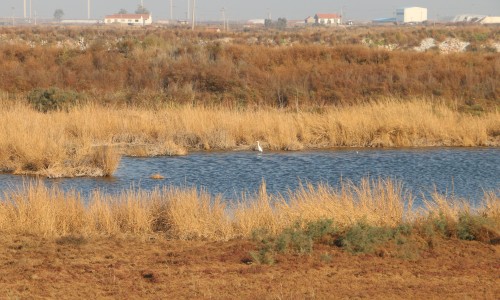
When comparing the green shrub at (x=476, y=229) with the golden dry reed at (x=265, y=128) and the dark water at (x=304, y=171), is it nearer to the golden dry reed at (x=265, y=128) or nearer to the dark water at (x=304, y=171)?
the dark water at (x=304, y=171)

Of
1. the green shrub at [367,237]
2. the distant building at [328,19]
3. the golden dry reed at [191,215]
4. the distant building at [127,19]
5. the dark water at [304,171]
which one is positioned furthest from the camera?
the distant building at [328,19]

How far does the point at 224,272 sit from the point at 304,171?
10.1m

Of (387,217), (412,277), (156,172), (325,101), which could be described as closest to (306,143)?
(156,172)

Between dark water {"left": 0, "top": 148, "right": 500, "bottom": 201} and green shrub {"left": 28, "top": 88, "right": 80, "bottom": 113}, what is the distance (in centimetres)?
696

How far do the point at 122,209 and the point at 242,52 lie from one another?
29.3 metres

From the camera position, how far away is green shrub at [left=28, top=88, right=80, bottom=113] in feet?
90.2

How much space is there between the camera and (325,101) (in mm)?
32500

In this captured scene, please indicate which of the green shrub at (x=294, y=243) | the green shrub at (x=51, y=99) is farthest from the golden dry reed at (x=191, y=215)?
the green shrub at (x=51, y=99)

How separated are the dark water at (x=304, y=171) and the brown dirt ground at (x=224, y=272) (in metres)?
4.96

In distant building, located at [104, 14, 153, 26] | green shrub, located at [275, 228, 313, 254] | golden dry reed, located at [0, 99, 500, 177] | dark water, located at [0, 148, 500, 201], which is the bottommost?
dark water, located at [0, 148, 500, 201]

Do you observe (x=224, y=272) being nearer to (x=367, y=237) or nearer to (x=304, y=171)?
(x=367, y=237)

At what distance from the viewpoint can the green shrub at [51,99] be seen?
27503mm

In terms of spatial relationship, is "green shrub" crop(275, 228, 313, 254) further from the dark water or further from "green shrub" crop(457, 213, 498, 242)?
the dark water

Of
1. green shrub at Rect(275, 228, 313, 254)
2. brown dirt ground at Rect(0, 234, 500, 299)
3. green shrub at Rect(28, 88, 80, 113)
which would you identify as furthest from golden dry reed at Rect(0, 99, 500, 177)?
green shrub at Rect(275, 228, 313, 254)
